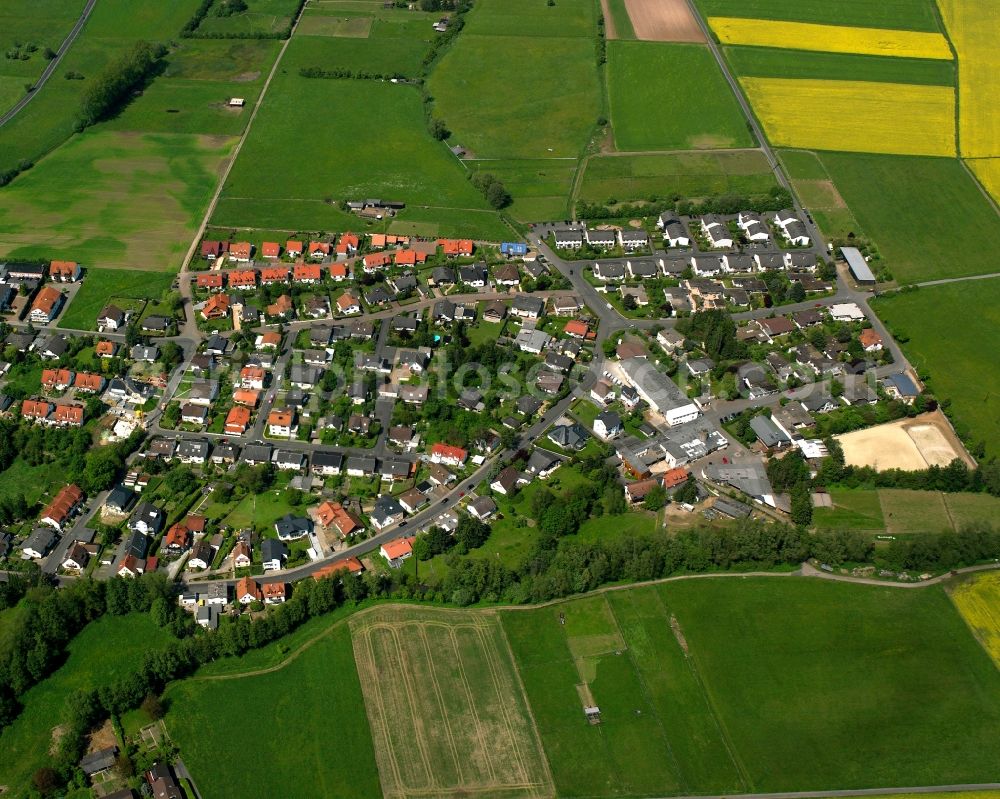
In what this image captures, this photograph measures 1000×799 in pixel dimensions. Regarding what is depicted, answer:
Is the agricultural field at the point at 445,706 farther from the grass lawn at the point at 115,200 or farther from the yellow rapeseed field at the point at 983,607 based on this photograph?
the grass lawn at the point at 115,200

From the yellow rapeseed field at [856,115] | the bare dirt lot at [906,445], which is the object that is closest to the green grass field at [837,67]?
the yellow rapeseed field at [856,115]

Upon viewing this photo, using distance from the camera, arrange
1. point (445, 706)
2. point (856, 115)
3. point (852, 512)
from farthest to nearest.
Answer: point (856, 115)
point (852, 512)
point (445, 706)

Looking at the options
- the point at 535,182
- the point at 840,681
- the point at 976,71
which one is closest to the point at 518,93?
the point at 535,182

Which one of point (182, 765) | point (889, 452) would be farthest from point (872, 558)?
point (182, 765)

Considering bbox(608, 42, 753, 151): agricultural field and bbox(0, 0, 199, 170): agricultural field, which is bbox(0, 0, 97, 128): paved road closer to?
bbox(0, 0, 199, 170): agricultural field

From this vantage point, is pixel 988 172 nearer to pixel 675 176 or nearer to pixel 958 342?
pixel 958 342

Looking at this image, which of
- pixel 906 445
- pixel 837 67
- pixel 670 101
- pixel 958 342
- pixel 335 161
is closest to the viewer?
pixel 906 445

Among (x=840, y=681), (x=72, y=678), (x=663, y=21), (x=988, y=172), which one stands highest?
(x=663, y=21)

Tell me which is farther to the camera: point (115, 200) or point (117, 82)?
point (117, 82)
